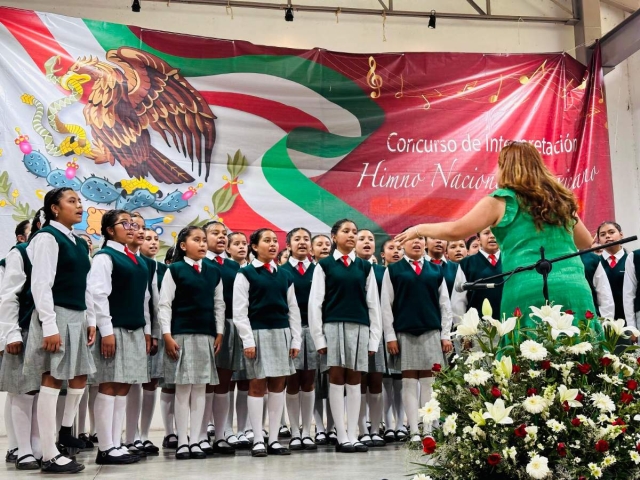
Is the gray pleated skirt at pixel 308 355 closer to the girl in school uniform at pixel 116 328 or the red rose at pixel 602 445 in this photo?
the girl in school uniform at pixel 116 328

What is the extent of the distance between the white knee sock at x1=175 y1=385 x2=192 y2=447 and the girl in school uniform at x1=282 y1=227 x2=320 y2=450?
66 cm

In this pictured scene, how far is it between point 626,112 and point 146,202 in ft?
16.0

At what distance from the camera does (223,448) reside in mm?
4281

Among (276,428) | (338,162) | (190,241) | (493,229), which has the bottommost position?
(276,428)

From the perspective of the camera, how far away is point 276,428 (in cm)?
425

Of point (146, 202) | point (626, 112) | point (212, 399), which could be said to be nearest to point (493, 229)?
point (212, 399)

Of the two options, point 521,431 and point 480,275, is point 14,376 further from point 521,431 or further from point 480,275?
point 480,275

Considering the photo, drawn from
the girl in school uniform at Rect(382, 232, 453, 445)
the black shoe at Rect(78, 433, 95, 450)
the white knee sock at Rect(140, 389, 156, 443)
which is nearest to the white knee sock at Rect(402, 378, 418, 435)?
the girl in school uniform at Rect(382, 232, 453, 445)

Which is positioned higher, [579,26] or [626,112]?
[579,26]

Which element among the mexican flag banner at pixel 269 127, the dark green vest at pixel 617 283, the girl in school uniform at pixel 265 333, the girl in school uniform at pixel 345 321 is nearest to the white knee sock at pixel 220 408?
the girl in school uniform at pixel 265 333

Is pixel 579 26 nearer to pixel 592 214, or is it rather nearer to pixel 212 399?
pixel 592 214

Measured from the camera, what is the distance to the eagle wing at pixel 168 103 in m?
5.97

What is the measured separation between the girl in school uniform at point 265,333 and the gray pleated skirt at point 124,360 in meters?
0.55

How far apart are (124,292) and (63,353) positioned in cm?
60
